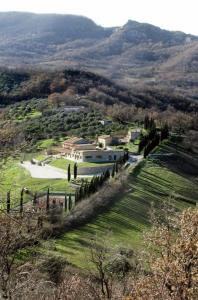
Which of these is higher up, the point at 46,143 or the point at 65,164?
the point at 65,164

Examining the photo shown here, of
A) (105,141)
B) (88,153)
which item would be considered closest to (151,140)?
(105,141)

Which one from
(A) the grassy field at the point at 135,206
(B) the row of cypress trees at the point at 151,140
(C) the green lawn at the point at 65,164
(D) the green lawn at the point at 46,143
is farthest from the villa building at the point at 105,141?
(C) the green lawn at the point at 65,164

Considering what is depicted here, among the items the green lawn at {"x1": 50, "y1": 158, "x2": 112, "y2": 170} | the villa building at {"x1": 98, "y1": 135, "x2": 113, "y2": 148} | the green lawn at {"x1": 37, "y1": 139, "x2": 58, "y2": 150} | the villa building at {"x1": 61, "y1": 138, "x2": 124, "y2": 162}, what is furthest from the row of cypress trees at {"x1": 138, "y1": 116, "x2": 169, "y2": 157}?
the green lawn at {"x1": 37, "y1": 139, "x2": 58, "y2": 150}

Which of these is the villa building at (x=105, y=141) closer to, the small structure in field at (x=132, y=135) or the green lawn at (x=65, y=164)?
the small structure in field at (x=132, y=135)

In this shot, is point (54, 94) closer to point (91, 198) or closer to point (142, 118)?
point (142, 118)

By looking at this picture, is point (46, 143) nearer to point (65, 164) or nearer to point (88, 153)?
point (88, 153)

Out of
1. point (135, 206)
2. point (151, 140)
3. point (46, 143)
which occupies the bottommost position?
point (46, 143)

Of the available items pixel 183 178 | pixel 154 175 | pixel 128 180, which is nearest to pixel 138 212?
pixel 128 180

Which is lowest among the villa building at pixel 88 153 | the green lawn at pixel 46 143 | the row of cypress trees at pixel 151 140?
the green lawn at pixel 46 143
